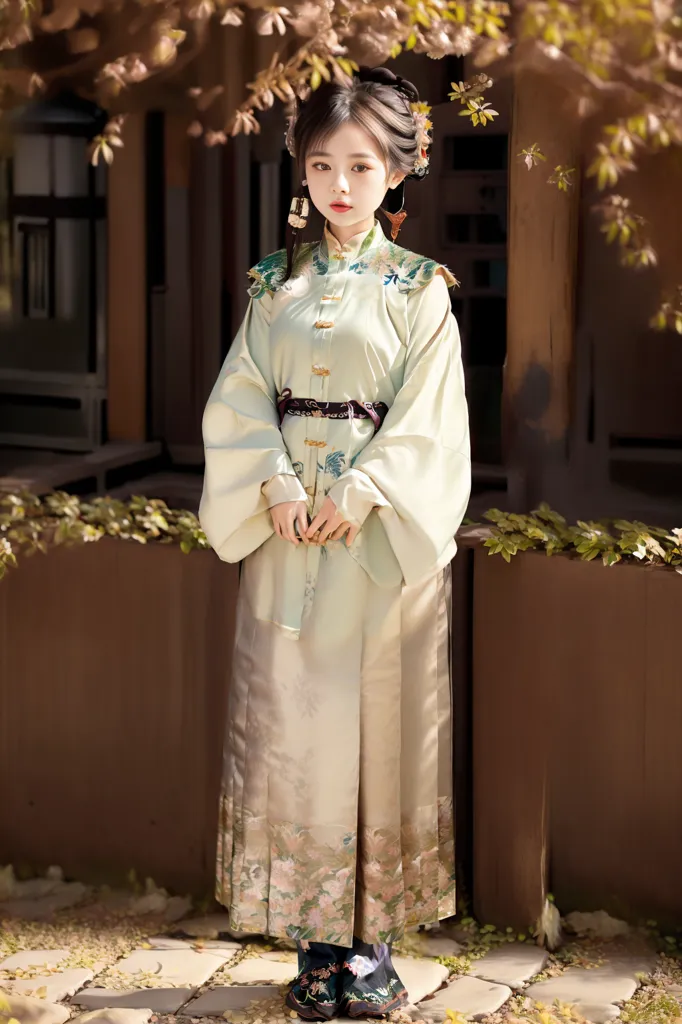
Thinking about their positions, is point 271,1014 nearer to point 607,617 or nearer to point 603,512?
point 607,617

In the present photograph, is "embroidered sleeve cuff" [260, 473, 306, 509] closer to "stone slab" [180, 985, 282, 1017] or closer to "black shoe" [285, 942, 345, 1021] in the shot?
"black shoe" [285, 942, 345, 1021]

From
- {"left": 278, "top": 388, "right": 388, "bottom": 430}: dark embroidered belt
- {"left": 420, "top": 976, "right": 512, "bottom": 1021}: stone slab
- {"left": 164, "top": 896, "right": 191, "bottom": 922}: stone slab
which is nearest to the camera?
{"left": 278, "top": 388, "right": 388, "bottom": 430}: dark embroidered belt

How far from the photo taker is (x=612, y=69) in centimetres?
403

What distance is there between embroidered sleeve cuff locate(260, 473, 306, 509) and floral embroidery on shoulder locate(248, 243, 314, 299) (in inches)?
20.3

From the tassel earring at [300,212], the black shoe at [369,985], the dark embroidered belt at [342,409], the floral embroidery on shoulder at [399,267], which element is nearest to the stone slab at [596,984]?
the black shoe at [369,985]

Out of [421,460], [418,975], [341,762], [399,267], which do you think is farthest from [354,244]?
[418,975]

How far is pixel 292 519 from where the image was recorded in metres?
3.62

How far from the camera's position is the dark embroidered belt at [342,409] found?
3.65 metres

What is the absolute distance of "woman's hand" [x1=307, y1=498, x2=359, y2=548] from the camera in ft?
11.7

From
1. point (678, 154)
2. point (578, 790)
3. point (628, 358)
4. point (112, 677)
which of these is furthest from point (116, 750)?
point (678, 154)

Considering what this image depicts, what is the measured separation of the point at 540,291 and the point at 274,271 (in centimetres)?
94

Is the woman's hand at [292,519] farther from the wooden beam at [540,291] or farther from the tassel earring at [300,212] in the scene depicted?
the wooden beam at [540,291]

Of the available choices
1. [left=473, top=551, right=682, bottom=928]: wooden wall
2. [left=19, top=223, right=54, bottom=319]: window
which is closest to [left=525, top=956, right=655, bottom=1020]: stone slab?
[left=473, top=551, right=682, bottom=928]: wooden wall

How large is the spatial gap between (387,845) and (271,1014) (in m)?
0.59
